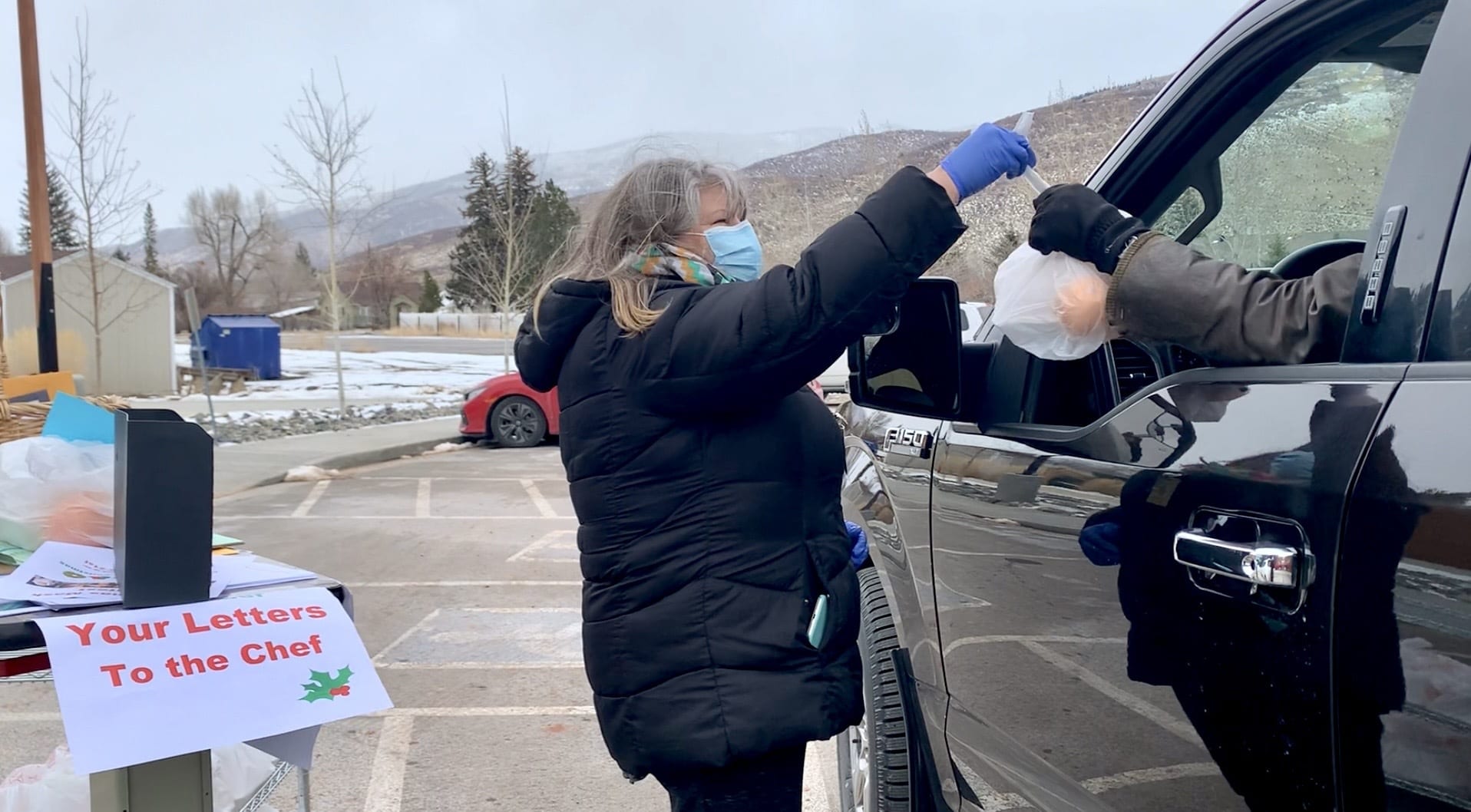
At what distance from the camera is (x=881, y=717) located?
2555mm

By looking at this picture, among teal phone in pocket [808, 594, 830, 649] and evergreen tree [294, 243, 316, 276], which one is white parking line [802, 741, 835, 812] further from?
evergreen tree [294, 243, 316, 276]

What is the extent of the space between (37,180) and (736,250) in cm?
1225

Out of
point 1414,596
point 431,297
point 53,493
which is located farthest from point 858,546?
point 431,297

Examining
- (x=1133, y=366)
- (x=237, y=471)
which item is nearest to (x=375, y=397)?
(x=237, y=471)

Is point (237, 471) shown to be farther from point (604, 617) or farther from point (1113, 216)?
point (1113, 216)

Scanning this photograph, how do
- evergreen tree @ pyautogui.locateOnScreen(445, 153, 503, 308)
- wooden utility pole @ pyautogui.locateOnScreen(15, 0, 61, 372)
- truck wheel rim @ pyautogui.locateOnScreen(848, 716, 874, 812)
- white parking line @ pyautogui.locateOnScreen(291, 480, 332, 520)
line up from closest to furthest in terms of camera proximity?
truck wheel rim @ pyautogui.locateOnScreen(848, 716, 874, 812) → white parking line @ pyautogui.locateOnScreen(291, 480, 332, 520) → wooden utility pole @ pyautogui.locateOnScreen(15, 0, 61, 372) → evergreen tree @ pyautogui.locateOnScreen(445, 153, 503, 308)

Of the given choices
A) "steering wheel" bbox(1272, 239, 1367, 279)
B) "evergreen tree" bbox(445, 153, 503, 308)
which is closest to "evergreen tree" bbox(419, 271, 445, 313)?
"evergreen tree" bbox(445, 153, 503, 308)

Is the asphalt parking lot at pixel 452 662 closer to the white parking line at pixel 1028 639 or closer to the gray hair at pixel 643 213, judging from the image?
the white parking line at pixel 1028 639

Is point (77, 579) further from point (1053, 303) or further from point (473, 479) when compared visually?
point (473, 479)

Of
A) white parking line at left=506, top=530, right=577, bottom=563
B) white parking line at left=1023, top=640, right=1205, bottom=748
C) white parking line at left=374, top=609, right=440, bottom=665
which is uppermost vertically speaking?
white parking line at left=1023, top=640, right=1205, bottom=748

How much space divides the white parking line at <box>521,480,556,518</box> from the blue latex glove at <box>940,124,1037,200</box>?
7550mm

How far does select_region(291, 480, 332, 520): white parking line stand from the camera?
29.5ft

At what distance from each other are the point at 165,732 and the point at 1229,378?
1718 mm

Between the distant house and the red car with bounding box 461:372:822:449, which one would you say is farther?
the distant house
